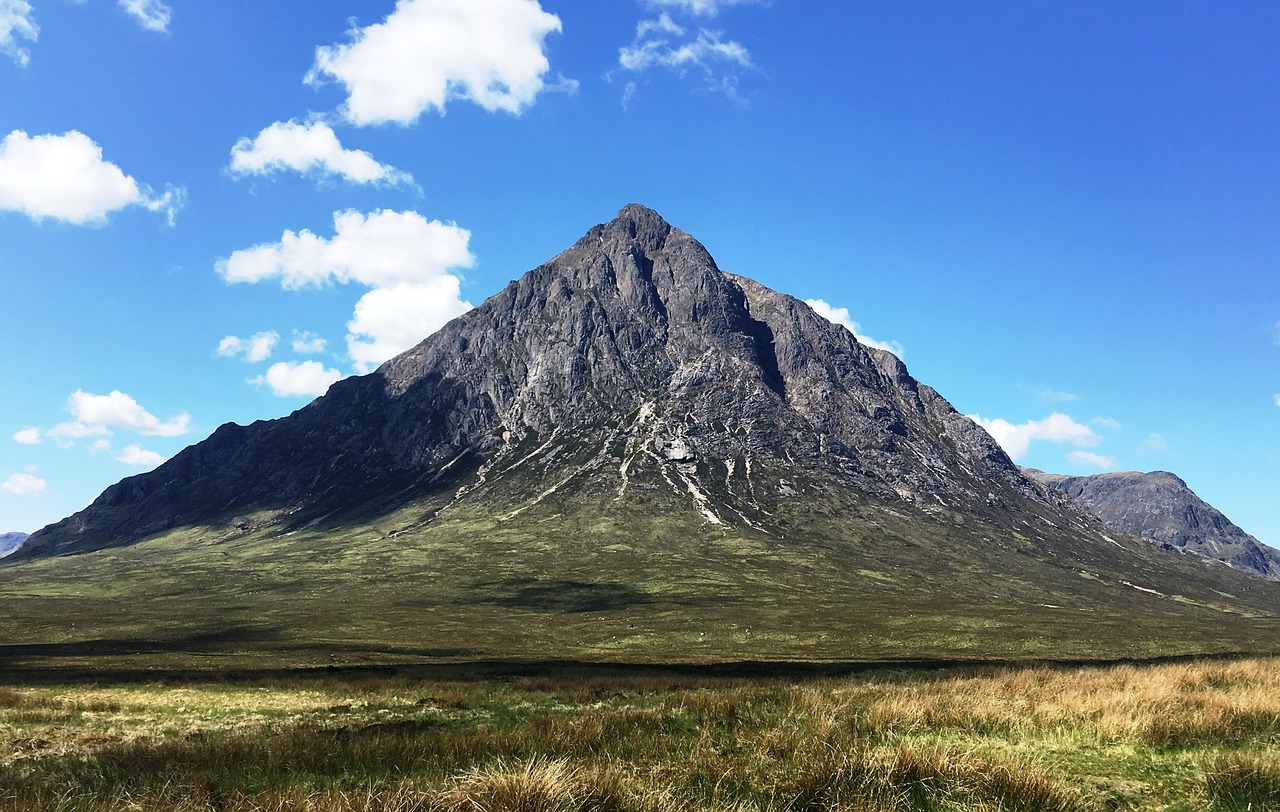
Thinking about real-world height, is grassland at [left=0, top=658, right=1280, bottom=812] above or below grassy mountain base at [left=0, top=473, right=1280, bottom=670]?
above

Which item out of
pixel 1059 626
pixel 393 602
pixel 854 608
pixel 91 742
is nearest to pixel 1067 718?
pixel 91 742

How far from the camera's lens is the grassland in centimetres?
885

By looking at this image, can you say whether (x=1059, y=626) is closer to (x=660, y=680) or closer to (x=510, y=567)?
(x=660, y=680)

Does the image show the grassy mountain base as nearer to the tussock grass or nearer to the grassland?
the grassland

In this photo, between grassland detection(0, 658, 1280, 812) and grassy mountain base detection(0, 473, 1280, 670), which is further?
grassy mountain base detection(0, 473, 1280, 670)

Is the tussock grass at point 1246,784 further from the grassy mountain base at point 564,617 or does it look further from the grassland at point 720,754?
the grassy mountain base at point 564,617

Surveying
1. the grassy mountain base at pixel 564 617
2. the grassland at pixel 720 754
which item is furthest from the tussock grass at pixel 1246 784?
the grassy mountain base at pixel 564 617

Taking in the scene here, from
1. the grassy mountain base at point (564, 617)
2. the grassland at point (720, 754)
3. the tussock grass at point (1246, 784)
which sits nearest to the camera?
the grassland at point (720, 754)

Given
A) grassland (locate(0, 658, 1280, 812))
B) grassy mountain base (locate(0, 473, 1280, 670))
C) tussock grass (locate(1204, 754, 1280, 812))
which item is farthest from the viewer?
grassy mountain base (locate(0, 473, 1280, 670))

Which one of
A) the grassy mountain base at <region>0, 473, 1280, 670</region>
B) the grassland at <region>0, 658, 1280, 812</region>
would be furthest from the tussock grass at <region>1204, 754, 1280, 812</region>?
the grassy mountain base at <region>0, 473, 1280, 670</region>

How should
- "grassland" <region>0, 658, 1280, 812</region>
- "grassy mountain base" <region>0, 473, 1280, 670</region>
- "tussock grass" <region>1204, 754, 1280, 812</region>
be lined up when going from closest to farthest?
"grassland" <region>0, 658, 1280, 812</region>, "tussock grass" <region>1204, 754, 1280, 812</region>, "grassy mountain base" <region>0, 473, 1280, 670</region>

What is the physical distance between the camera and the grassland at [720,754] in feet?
29.0

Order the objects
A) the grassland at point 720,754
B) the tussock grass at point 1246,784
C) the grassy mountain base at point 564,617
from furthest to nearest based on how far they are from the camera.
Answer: the grassy mountain base at point 564,617 < the tussock grass at point 1246,784 < the grassland at point 720,754

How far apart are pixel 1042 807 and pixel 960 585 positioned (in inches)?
7905
